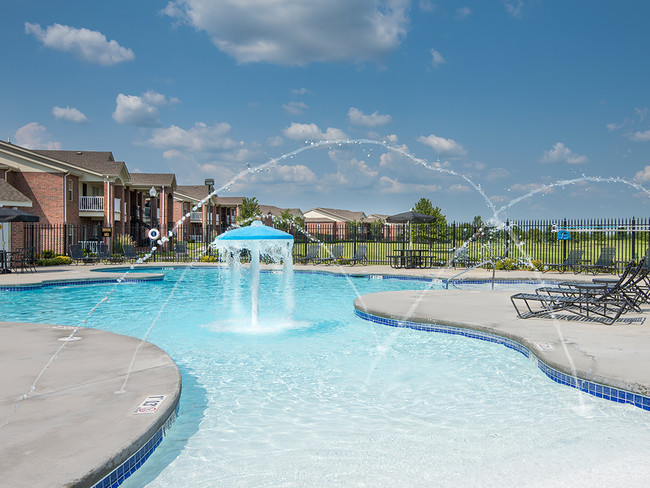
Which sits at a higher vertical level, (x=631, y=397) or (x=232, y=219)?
(x=232, y=219)

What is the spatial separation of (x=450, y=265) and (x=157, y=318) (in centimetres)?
1624

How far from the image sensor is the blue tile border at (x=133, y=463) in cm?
341

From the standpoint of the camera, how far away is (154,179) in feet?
148

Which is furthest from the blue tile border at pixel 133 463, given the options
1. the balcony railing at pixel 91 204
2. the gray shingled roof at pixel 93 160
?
the balcony railing at pixel 91 204

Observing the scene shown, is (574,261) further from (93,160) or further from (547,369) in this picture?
(93,160)

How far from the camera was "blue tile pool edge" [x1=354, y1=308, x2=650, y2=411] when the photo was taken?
5207 millimetres

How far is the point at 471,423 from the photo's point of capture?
504 cm

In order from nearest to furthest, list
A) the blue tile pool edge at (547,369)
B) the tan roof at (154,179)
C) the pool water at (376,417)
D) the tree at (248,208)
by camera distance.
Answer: the pool water at (376,417), the blue tile pool edge at (547,369), the tan roof at (154,179), the tree at (248,208)

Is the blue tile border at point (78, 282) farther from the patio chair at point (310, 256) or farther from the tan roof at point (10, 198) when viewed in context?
the tan roof at point (10, 198)

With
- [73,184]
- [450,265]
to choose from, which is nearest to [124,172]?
[73,184]

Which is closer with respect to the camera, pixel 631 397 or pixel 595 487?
pixel 595 487

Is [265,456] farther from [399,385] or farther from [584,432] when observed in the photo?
[584,432]

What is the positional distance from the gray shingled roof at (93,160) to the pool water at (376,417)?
27.4m

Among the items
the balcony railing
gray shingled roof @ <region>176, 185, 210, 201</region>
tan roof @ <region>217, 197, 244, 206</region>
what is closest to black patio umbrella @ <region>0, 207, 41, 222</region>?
the balcony railing
